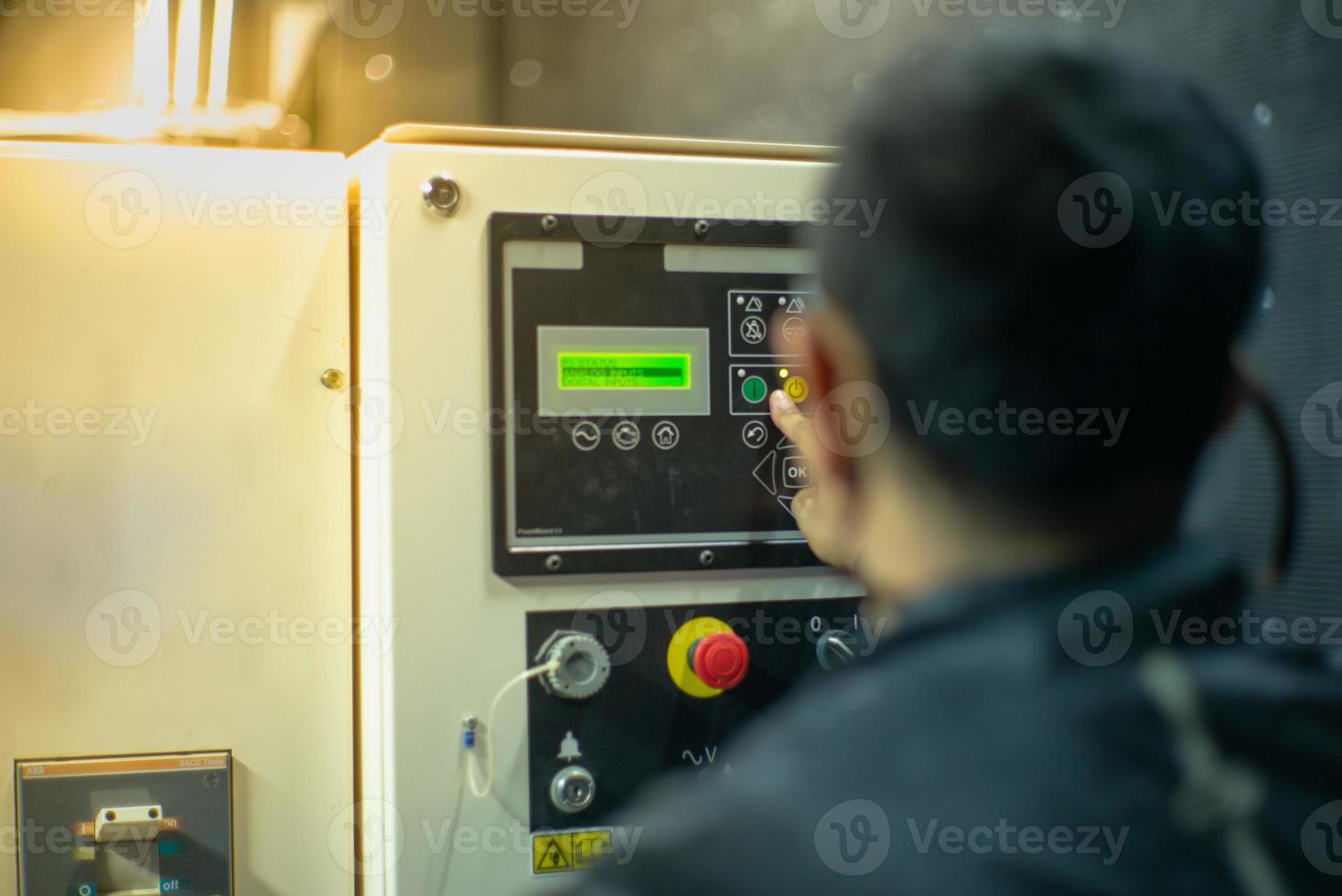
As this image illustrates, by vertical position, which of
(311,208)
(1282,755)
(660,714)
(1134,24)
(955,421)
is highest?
(1134,24)

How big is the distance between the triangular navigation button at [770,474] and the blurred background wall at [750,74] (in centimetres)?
42

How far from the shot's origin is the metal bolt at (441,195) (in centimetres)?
98

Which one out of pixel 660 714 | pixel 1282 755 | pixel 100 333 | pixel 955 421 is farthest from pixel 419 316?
pixel 1282 755

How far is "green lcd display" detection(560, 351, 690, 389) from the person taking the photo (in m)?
1.01

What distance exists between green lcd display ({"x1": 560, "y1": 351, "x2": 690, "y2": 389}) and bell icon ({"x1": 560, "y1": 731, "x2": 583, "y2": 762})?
302mm

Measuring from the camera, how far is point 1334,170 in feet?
3.48

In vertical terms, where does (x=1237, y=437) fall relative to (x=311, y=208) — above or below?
below

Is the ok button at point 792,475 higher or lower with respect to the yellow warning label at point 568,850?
higher

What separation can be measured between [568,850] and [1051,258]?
740 mm

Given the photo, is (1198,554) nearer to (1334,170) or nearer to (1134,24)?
(1334,170)

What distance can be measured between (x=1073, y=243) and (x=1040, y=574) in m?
0.13

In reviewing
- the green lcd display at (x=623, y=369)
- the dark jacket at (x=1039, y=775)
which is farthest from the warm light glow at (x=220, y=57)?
the dark jacket at (x=1039, y=775)

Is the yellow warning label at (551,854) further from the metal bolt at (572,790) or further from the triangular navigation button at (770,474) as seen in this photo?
the triangular navigation button at (770,474)

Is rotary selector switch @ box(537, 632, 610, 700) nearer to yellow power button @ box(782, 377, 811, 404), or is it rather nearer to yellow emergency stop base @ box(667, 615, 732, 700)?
yellow emergency stop base @ box(667, 615, 732, 700)
